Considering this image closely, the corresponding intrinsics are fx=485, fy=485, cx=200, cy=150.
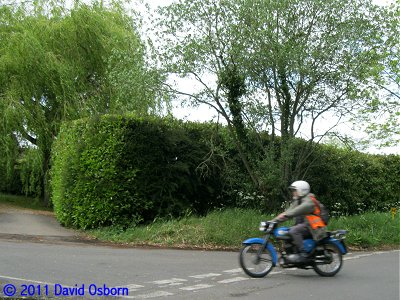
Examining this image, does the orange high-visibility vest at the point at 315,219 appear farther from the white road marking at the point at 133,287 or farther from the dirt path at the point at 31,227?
the dirt path at the point at 31,227

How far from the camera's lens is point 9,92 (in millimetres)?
18188

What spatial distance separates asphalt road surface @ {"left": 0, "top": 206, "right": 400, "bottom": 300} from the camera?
7.27m

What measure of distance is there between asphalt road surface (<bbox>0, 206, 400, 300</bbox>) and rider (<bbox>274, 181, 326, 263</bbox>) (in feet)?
2.21

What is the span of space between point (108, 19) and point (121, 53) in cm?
714

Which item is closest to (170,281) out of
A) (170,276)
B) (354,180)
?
(170,276)

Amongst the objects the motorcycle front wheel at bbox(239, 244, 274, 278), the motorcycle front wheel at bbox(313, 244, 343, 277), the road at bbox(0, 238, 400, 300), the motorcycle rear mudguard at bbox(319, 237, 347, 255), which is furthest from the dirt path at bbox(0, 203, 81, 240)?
the motorcycle rear mudguard at bbox(319, 237, 347, 255)

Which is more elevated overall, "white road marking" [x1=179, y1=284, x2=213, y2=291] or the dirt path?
the dirt path

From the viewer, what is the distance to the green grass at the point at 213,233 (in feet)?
42.7

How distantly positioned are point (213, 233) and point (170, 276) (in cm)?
450

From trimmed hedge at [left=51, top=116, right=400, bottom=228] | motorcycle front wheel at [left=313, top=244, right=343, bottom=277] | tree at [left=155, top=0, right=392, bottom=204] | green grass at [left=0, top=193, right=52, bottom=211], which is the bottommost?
motorcycle front wheel at [left=313, top=244, right=343, bottom=277]

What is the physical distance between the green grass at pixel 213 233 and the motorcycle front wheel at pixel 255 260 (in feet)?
13.1

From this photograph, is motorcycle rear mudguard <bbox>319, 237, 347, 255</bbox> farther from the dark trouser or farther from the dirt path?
the dirt path

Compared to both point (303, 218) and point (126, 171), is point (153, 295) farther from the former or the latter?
point (126, 171)

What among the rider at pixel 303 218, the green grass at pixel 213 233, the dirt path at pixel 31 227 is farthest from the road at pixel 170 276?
the dirt path at pixel 31 227
